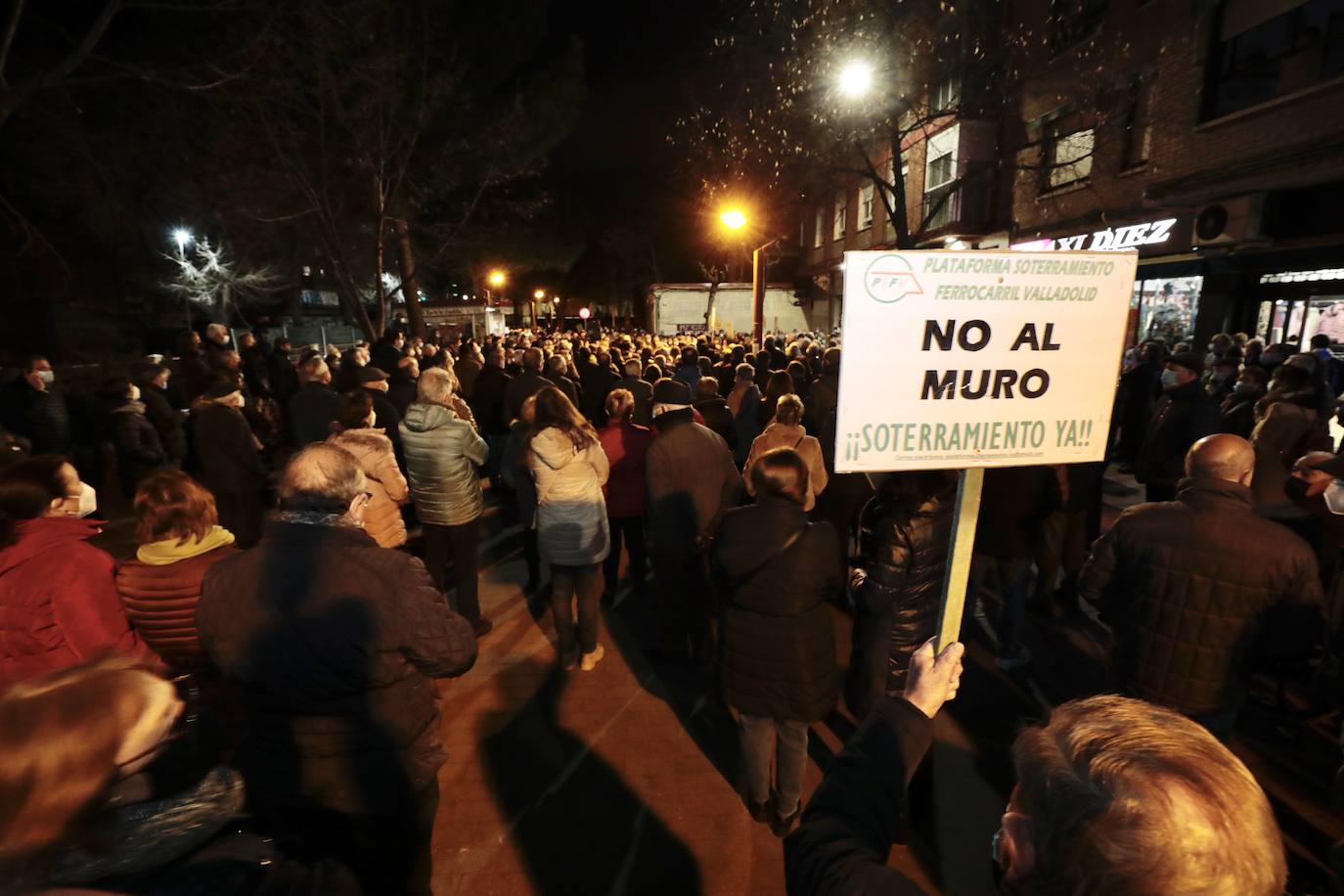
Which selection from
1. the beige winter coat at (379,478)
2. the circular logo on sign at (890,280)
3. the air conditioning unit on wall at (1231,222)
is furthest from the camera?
the air conditioning unit on wall at (1231,222)

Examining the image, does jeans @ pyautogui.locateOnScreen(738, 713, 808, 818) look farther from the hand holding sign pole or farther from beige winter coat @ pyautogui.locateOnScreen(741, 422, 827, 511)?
beige winter coat @ pyautogui.locateOnScreen(741, 422, 827, 511)

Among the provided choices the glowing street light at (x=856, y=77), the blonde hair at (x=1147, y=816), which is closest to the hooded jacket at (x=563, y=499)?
the blonde hair at (x=1147, y=816)

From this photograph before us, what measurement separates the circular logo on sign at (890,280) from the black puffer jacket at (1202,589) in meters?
1.70

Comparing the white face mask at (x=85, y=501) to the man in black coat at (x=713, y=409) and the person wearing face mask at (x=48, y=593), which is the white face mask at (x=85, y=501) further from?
the man in black coat at (x=713, y=409)

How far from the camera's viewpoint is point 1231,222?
36.9ft

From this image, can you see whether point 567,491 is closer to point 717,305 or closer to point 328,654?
point 328,654

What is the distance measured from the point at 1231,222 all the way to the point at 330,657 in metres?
→ 14.5

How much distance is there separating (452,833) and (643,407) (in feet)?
18.4

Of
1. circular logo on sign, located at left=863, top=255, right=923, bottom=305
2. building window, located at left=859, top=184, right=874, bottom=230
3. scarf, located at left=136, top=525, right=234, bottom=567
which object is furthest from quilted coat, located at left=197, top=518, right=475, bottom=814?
building window, located at left=859, top=184, right=874, bottom=230

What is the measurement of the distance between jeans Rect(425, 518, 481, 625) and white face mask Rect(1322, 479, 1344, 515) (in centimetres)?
509

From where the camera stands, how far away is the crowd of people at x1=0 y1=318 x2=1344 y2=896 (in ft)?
3.40

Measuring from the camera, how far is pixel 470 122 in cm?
1898

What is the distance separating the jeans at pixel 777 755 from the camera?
3.03m

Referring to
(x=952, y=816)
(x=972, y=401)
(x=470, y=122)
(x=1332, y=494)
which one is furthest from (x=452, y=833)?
(x=470, y=122)
